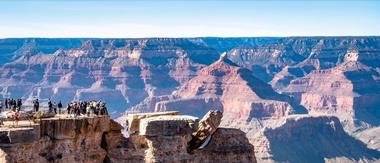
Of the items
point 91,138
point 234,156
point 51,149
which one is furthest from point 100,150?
point 234,156

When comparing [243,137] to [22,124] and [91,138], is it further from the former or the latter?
[22,124]

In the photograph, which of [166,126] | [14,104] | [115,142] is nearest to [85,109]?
[115,142]

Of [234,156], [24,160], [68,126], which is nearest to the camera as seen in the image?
[24,160]

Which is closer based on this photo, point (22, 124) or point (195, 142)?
point (22, 124)

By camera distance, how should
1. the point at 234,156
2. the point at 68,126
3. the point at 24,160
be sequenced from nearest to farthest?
1. the point at 24,160
2. the point at 68,126
3. the point at 234,156

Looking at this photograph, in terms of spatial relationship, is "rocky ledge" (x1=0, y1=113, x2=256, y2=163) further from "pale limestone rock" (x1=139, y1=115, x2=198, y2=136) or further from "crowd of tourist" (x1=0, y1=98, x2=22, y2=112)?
"crowd of tourist" (x1=0, y1=98, x2=22, y2=112)

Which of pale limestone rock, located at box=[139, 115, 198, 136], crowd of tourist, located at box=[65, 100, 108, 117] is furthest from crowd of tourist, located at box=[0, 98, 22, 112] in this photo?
pale limestone rock, located at box=[139, 115, 198, 136]

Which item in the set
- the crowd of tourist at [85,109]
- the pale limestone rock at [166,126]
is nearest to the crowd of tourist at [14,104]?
the crowd of tourist at [85,109]

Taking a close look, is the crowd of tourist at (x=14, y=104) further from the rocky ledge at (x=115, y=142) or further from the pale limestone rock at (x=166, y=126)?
the pale limestone rock at (x=166, y=126)
